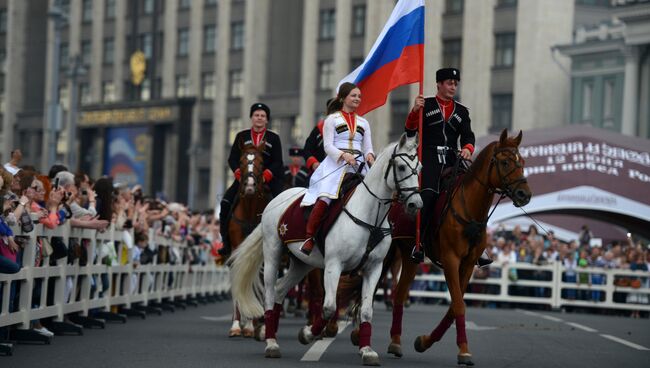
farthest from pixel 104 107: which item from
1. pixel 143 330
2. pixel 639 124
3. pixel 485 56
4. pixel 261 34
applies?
pixel 143 330

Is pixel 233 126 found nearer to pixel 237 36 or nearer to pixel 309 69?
pixel 237 36

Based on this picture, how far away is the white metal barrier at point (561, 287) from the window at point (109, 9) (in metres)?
69.5

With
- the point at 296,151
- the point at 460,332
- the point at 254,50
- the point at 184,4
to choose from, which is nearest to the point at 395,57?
the point at 460,332

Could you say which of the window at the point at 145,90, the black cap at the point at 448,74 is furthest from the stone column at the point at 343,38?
the black cap at the point at 448,74

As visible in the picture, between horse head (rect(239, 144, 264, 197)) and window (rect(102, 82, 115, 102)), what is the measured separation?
287 feet

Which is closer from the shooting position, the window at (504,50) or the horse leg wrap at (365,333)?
the horse leg wrap at (365,333)

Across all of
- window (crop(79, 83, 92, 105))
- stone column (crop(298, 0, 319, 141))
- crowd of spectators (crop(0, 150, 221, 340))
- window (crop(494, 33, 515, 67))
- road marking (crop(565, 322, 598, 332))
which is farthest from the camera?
window (crop(79, 83, 92, 105))

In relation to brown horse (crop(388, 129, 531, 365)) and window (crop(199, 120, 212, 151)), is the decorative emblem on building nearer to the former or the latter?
window (crop(199, 120, 212, 151))

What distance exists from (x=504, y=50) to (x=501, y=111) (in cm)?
311

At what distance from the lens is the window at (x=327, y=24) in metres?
88.9

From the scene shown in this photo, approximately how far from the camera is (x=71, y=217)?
19.0m

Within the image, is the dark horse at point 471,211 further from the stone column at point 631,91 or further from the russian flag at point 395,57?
the stone column at point 631,91

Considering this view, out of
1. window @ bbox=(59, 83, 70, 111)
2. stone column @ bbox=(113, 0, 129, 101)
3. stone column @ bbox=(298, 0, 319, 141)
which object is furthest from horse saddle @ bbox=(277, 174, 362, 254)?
window @ bbox=(59, 83, 70, 111)

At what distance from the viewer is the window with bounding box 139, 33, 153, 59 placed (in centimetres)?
10194
